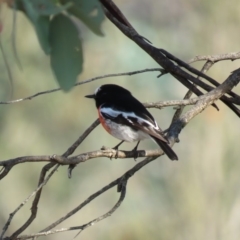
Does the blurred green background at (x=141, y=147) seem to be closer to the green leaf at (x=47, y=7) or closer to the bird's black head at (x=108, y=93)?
the bird's black head at (x=108, y=93)

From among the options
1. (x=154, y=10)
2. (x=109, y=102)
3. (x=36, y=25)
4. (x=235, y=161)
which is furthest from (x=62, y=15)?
(x=154, y=10)

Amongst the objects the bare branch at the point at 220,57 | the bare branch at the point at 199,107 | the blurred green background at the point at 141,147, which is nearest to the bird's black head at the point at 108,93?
the bare branch at the point at 220,57

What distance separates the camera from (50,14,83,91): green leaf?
2.59 feet

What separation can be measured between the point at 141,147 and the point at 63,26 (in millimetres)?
6593

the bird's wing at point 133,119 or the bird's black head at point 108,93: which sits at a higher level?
the bird's wing at point 133,119

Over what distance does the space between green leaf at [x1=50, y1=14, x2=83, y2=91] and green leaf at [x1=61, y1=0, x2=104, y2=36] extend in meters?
0.02

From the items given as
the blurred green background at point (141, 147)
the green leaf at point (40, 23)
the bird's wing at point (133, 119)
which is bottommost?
the blurred green background at point (141, 147)

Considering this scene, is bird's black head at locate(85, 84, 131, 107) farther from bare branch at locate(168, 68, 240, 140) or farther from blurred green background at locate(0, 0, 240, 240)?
blurred green background at locate(0, 0, 240, 240)

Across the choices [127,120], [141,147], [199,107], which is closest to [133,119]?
[127,120]

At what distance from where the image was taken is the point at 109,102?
11.5 feet

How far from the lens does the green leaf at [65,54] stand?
2.59ft

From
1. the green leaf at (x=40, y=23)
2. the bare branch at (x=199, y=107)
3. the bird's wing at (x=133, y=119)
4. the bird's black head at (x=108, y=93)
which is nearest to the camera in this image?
the green leaf at (x=40, y=23)

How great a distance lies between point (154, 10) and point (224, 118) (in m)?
3.45

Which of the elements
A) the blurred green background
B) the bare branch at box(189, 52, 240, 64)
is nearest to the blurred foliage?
the bare branch at box(189, 52, 240, 64)
